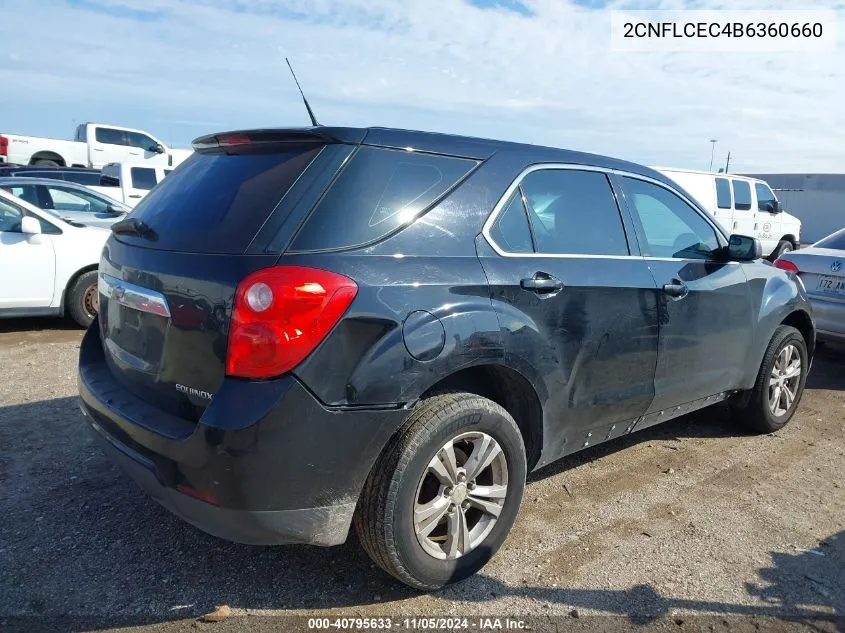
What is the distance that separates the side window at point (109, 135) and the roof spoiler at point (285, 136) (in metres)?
22.7

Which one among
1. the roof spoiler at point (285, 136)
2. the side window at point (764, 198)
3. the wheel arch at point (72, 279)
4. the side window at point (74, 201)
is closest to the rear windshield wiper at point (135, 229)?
the roof spoiler at point (285, 136)

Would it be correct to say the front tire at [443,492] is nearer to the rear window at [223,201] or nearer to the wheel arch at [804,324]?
the rear window at [223,201]

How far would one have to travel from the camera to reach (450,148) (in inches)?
111

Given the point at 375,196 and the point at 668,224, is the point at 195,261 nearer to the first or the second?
the point at 375,196

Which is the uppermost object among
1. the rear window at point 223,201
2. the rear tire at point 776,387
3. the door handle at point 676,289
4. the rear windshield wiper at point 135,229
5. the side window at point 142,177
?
the rear window at point 223,201

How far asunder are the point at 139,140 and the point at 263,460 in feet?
78.6

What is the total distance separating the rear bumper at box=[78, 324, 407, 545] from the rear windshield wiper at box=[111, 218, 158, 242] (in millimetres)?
724

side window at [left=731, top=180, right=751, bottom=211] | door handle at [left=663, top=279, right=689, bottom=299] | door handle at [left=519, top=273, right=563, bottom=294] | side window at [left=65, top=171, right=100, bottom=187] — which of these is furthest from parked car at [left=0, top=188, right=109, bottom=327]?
side window at [left=731, top=180, right=751, bottom=211]

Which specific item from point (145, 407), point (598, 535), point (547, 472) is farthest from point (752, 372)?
point (145, 407)

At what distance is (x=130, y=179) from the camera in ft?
52.1

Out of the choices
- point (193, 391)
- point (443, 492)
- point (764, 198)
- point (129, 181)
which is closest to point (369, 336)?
point (193, 391)

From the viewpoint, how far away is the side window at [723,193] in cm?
1488

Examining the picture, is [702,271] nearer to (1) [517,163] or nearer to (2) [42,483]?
(1) [517,163]

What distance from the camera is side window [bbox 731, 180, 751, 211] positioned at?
15141mm
